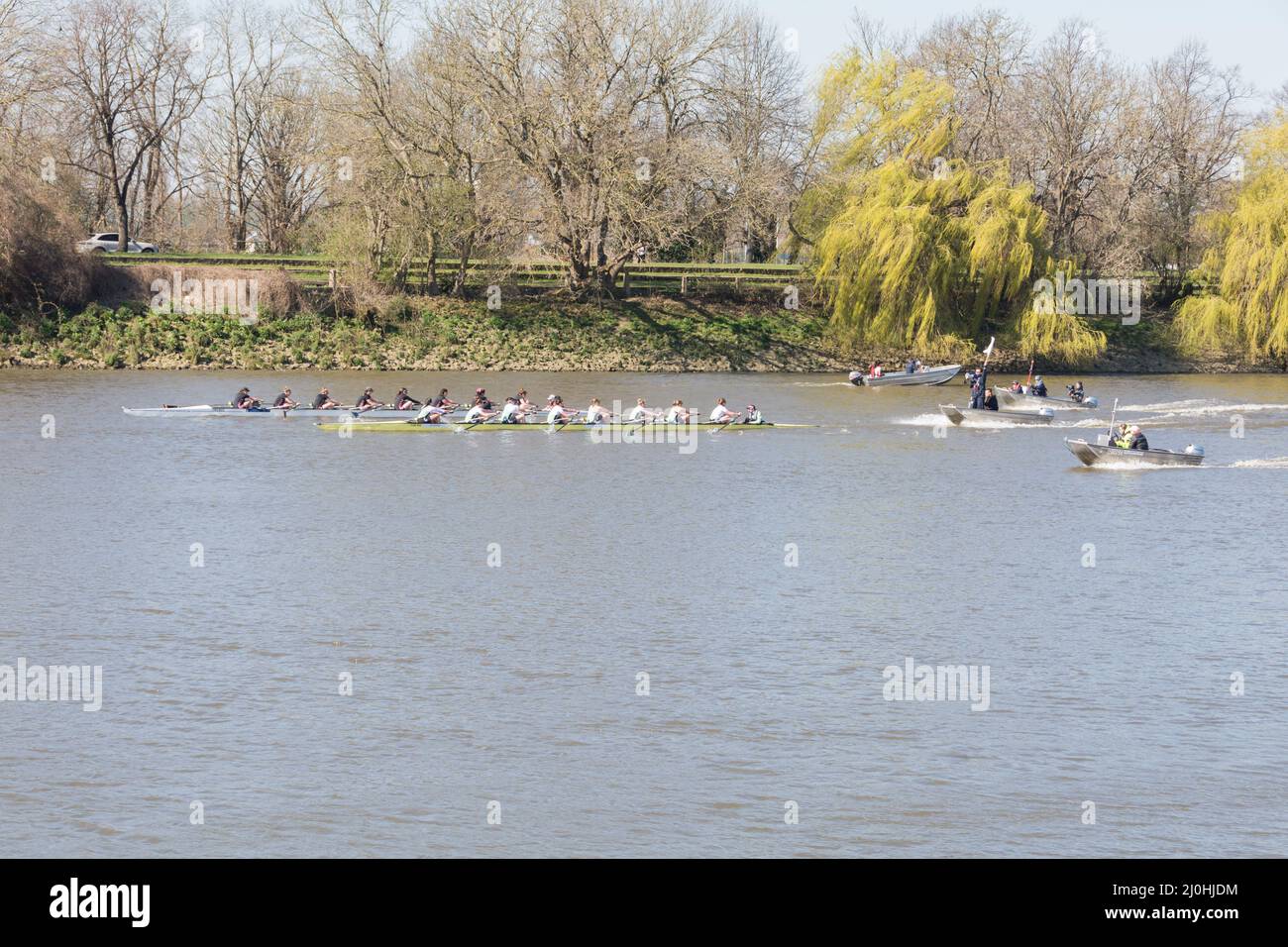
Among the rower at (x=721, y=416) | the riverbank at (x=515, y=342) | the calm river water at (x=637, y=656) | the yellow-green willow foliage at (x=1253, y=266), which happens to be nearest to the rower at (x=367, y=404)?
the calm river water at (x=637, y=656)

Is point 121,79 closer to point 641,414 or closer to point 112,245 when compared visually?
point 112,245

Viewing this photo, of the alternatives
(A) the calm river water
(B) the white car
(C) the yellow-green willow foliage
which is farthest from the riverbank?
(A) the calm river water

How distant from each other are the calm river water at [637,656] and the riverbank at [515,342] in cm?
2569

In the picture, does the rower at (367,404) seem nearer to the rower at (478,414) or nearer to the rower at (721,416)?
the rower at (478,414)

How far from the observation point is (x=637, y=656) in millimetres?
21484

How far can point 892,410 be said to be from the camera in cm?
5559

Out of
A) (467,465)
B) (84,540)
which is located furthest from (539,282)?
(84,540)

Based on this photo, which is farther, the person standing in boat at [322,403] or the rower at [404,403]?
the rower at [404,403]

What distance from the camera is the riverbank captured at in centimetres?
6500

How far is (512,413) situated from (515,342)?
22313mm

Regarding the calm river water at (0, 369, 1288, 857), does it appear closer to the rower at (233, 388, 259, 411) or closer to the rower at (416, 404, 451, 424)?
the rower at (416, 404, 451, 424)

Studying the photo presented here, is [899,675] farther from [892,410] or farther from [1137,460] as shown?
[892,410]

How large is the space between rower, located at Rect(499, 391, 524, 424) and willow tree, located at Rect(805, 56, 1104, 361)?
26.2 meters

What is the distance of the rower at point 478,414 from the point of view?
47609 mm
